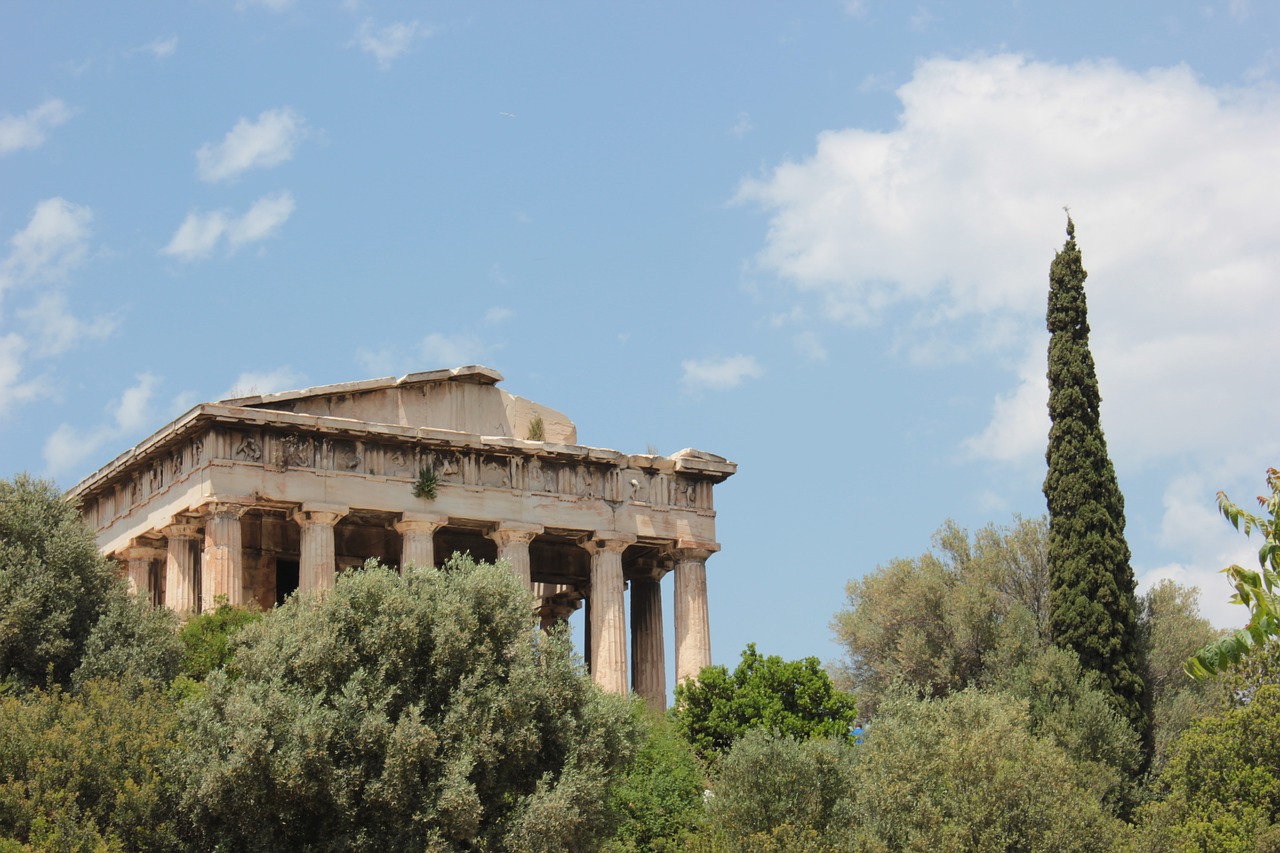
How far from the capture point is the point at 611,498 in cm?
4162

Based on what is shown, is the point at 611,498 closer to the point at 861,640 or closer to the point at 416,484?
the point at 416,484

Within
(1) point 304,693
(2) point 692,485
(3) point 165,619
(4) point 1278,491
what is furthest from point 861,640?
(4) point 1278,491

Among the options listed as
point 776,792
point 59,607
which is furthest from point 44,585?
point 776,792

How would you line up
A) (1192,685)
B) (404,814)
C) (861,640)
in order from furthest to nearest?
1. (861,640)
2. (1192,685)
3. (404,814)

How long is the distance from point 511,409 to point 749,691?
357 inches

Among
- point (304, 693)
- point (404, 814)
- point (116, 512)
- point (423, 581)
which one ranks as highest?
point (116, 512)

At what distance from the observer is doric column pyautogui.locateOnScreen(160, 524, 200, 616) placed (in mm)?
38188

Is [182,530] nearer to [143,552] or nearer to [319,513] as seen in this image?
[143,552]

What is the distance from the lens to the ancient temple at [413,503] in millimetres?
37594

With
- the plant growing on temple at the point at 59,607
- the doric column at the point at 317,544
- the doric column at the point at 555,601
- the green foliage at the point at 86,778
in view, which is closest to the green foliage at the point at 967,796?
the green foliage at the point at 86,778

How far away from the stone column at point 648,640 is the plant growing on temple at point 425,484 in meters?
7.00

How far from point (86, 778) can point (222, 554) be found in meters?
12.2

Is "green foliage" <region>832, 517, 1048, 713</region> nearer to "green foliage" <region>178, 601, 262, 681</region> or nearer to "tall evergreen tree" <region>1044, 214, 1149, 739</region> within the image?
"tall evergreen tree" <region>1044, 214, 1149, 739</region>

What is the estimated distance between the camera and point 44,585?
29547 mm
